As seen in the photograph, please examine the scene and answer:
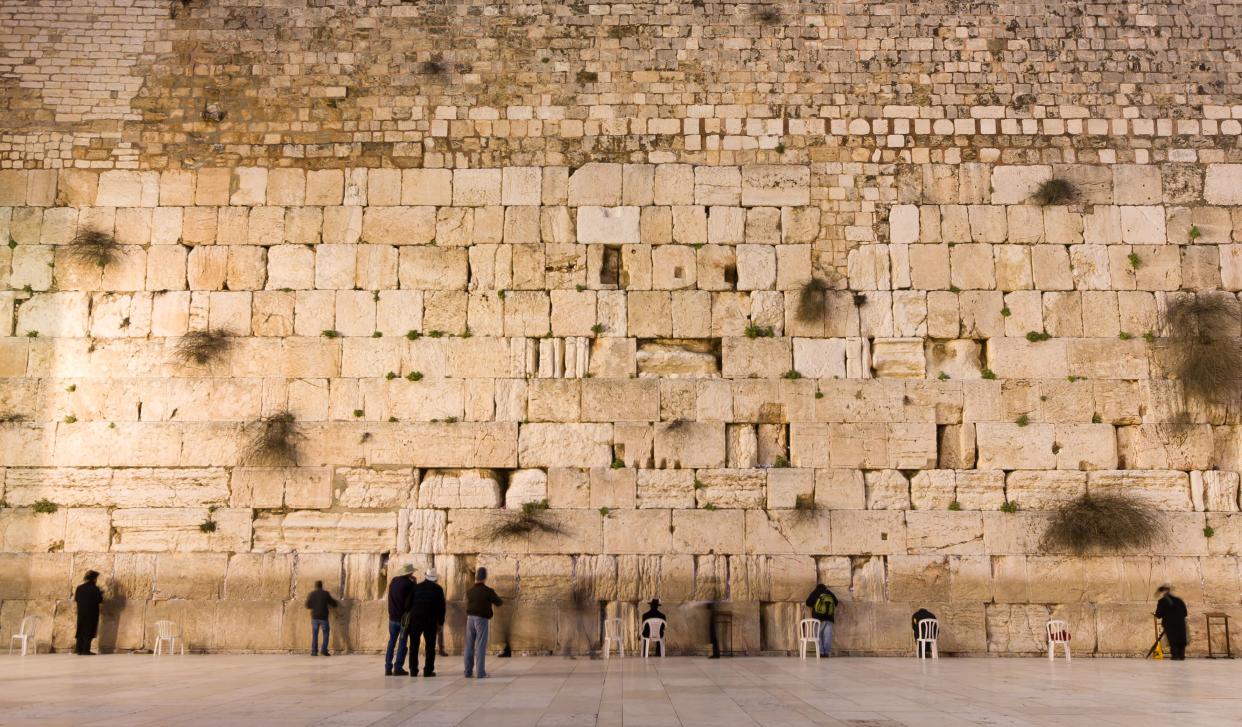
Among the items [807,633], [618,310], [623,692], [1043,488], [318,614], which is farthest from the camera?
[618,310]

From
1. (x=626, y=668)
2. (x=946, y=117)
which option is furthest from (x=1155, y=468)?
(x=626, y=668)

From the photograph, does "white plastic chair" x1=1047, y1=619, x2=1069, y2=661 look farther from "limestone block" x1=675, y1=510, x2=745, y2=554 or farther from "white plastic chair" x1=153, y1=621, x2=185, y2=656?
"white plastic chair" x1=153, y1=621, x2=185, y2=656

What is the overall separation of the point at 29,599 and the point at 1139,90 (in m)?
12.3

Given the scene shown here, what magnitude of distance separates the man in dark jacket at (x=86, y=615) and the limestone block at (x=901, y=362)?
781 cm

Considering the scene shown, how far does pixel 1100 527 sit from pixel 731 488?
11.7ft

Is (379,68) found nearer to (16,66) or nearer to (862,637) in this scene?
(16,66)

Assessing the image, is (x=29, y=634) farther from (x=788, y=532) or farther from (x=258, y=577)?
(x=788, y=532)

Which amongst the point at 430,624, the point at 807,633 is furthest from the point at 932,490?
the point at 430,624

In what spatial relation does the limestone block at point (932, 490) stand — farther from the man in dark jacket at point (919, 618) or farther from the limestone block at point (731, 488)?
the limestone block at point (731, 488)

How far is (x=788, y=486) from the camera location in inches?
391

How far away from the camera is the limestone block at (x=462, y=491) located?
32.4 ft

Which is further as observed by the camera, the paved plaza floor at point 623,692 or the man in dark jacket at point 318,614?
the man in dark jacket at point 318,614

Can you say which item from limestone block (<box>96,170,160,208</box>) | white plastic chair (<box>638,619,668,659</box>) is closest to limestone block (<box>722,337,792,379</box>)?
white plastic chair (<box>638,619,668,659</box>)

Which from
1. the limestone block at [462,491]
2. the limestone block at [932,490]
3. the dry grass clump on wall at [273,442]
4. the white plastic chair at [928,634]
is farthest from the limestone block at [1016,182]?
the dry grass clump on wall at [273,442]
